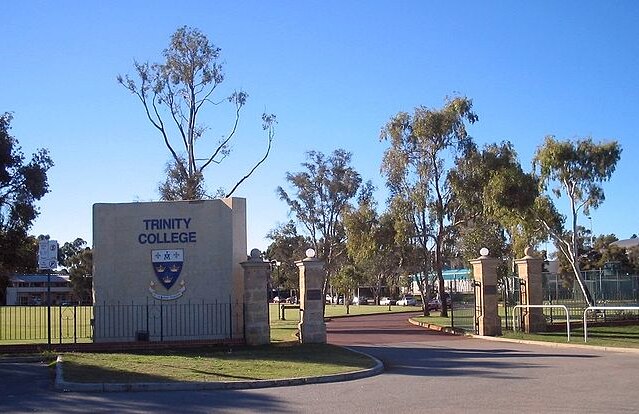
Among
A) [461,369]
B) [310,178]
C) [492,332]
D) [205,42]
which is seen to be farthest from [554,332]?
[310,178]

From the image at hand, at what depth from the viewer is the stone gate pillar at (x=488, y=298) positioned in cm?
2655

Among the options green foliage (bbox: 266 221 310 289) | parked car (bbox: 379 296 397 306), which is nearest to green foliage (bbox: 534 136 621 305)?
green foliage (bbox: 266 221 310 289)

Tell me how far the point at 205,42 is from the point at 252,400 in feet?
105

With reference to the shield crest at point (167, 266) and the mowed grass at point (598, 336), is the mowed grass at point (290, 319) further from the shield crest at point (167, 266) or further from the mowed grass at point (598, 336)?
the mowed grass at point (598, 336)

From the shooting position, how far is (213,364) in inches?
675

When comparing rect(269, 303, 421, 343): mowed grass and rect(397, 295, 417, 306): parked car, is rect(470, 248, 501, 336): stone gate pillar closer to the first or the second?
rect(269, 303, 421, 343): mowed grass

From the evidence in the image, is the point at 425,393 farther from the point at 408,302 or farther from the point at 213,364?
the point at 408,302

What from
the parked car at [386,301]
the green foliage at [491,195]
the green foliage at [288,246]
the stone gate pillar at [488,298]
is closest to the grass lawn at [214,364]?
the stone gate pillar at [488,298]

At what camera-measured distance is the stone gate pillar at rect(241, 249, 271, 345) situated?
2267 centimetres

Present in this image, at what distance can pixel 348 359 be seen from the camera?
723 inches

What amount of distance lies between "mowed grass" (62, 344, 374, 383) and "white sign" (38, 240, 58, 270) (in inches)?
116

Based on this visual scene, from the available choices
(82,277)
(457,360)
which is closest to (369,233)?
(457,360)

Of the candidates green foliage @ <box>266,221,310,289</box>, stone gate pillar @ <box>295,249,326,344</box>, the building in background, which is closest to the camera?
stone gate pillar @ <box>295,249,326,344</box>

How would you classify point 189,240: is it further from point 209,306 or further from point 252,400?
point 252,400
